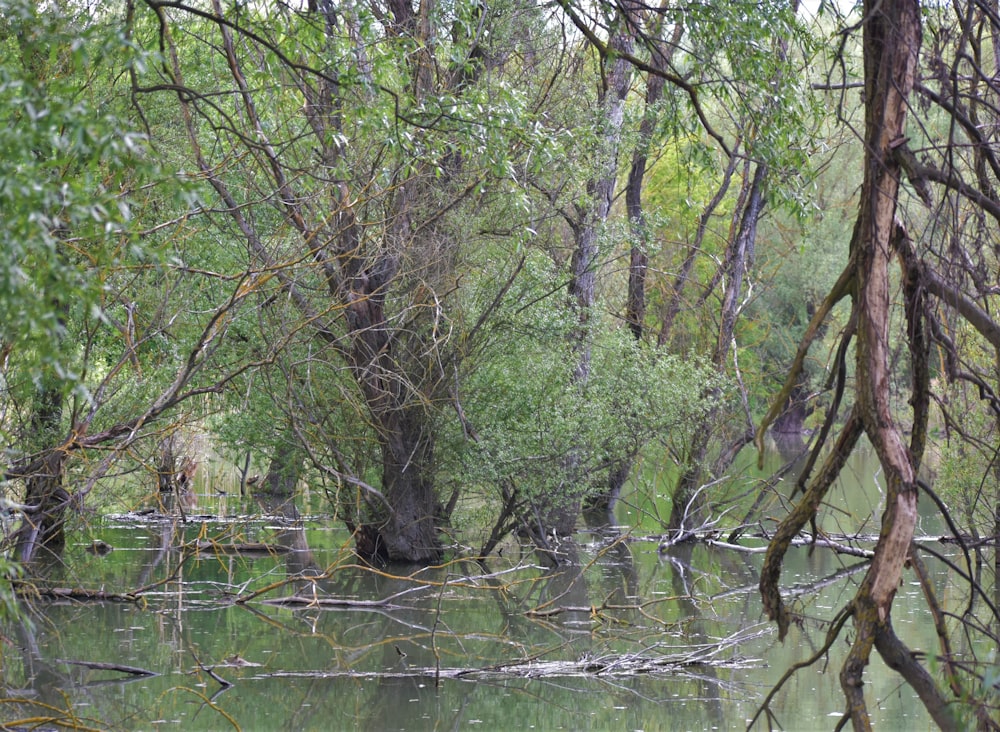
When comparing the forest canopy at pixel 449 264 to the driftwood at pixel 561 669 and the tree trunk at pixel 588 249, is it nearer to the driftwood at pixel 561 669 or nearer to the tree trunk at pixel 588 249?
the tree trunk at pixel 588 249

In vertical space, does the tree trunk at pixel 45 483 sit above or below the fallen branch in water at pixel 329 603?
above

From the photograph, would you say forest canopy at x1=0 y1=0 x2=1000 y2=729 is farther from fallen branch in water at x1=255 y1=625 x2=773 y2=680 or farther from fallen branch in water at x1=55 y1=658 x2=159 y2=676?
fallen branch in water at x1=255 y1=625 x2=773 y2=680

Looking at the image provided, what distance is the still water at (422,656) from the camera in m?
7.52

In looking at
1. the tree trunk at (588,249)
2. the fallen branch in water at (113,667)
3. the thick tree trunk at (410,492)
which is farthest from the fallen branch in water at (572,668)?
the tree trunk at (588,249)

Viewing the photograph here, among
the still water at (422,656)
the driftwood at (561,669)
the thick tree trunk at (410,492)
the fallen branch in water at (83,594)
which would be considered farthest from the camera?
the thick tree trunk at (410,492)

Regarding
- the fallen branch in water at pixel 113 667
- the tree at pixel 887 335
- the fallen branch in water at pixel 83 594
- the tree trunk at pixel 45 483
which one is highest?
the tree at pixel 887 335

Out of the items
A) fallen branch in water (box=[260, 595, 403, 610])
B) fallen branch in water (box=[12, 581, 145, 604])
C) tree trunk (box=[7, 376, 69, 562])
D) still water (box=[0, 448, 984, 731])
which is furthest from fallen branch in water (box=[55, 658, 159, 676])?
fallen branch in water (box=[260, 595, 403, 610])

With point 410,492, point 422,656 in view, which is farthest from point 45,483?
point 410,492

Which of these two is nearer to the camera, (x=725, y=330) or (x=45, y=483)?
(x=45, y=483)

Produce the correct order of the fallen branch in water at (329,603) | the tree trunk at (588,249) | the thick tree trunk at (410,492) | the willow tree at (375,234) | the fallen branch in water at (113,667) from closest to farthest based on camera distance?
the fallen branch in water at (113,667), the fallen branch in water at (329,603), the willow tree at (375,234), the thick tree trunk at (410,492), the tree trunk at (588,249)

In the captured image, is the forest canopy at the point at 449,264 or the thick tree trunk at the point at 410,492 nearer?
the forest canopy at the point at 449,264

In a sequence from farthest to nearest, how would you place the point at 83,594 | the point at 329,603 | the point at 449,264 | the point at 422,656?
the point at 449,264 → the point at 329,603 → the point at 83,594 → the point at 422,656

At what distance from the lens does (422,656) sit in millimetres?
9320

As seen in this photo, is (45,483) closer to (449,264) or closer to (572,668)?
(572,668)
